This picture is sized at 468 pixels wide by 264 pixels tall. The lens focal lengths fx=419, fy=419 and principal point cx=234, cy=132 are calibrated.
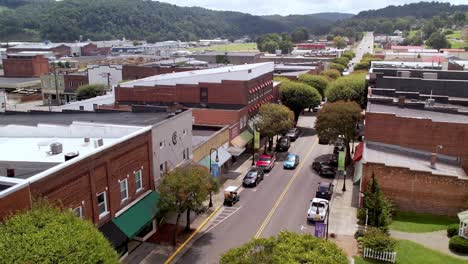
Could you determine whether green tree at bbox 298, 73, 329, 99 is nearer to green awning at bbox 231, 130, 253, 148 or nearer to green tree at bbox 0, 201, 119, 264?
green awning at bbox 231, 130, 253, 148

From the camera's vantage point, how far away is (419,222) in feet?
116

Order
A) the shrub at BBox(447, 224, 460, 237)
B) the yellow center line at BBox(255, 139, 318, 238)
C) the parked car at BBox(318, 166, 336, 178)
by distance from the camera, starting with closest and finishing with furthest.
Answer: the shrub at BBox(447, 224, 460, 237), the yellow center line at BBox(255, 139, 318, 238), the parked car at BBox(318, 166, 336, 178)

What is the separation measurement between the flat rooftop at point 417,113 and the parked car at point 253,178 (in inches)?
531

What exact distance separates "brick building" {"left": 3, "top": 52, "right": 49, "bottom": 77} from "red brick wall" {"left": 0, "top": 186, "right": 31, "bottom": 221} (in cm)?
11334

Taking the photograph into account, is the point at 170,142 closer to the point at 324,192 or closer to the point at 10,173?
the point at 10,173

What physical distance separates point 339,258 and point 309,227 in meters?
18.0

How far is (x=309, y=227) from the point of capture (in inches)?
1378

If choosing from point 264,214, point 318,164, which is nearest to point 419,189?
point 264,214

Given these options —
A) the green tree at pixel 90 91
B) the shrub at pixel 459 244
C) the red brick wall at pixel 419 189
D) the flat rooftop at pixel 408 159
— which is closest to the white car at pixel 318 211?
the red brick wall at pixel 419 189

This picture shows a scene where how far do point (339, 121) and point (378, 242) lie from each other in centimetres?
2235

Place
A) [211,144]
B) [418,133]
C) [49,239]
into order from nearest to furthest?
[49,239] → [418,133] → [211,144]

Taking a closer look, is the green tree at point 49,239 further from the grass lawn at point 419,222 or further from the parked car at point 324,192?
the parked car at point 324,192

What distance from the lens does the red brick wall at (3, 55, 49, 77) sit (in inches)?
4806

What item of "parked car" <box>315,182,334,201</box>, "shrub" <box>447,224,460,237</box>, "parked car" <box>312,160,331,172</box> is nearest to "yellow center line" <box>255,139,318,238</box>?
"parked car" <box>312,160,331,172</box>
